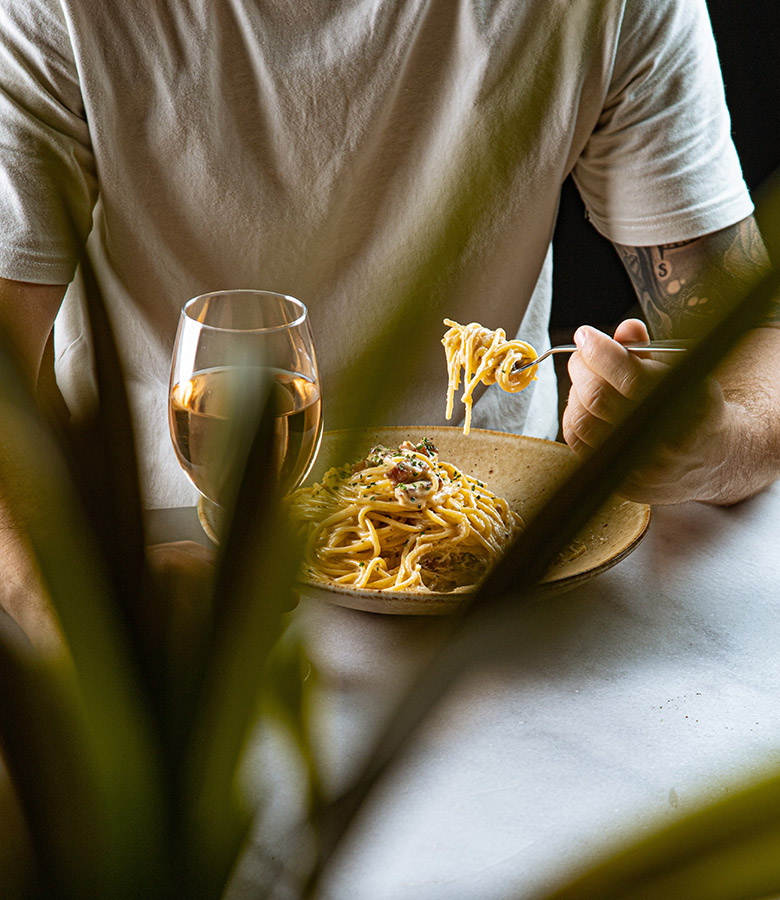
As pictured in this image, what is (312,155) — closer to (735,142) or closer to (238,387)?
(238,387)

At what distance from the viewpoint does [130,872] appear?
9.8 inches

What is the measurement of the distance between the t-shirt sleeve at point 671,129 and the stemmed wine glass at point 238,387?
3.43 feet

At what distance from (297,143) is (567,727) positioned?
3.48 feet

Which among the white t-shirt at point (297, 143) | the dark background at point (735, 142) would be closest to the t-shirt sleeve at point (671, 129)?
the white t-shirt at point (297, 143)

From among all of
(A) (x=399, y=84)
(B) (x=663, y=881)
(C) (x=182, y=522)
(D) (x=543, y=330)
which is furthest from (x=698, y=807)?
(D) (x=543, y=330)

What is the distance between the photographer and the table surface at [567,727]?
0.64 meters

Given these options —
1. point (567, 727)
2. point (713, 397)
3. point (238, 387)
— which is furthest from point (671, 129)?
point (238, 387)

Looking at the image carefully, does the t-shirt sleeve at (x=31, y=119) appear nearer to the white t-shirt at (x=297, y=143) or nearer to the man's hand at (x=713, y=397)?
the white t-shirt at (x=297, y=143)

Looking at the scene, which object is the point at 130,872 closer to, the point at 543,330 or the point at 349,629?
the point at 349,629

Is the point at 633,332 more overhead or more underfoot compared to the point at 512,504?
more overhead

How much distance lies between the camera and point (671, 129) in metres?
1.45

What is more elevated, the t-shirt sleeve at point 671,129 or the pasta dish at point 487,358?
the t-shirt sleeve at point 671,129

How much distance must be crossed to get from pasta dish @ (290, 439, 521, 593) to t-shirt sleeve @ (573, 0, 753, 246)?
2.09 ft

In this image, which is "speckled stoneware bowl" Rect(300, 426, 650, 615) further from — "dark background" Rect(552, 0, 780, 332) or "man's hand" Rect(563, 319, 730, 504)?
"dark background" Rect(552, 0, 780, 332)
